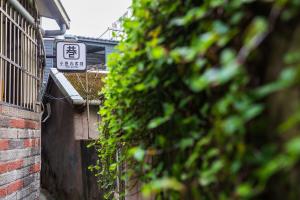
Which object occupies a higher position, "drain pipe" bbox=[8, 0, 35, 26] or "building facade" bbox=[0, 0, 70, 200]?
"drain pipe" bbox=[8, 0, 35, 26]

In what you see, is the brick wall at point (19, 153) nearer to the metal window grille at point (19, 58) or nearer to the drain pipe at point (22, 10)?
the metal window grille at point (19, 58)

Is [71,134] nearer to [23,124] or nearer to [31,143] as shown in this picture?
[31,143]

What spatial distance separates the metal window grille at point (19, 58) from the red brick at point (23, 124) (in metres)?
0.21

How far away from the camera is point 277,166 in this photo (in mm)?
800

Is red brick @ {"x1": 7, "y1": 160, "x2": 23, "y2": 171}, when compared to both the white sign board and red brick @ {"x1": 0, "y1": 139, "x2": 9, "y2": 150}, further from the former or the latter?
the white sign board

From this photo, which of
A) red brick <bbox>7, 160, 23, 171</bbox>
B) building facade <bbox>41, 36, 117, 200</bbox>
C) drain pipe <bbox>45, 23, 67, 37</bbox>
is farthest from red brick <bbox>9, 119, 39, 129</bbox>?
building facade <bbox>41, 36, 117, 200</bbox>

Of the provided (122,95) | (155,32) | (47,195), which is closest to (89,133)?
(47,195)

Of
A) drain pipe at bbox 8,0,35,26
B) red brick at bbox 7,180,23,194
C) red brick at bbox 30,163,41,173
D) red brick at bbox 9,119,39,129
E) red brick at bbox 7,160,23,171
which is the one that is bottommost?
red brick at bbox 7,180,23,194

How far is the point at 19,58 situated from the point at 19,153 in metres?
1.19

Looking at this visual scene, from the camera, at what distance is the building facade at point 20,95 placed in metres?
3.72

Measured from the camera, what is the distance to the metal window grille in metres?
3.88

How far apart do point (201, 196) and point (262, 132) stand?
0.44 m

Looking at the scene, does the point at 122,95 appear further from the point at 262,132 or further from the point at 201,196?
the point at 262,132

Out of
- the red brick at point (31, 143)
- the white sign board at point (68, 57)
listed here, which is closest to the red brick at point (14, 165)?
the red brick at point (31, 143)
